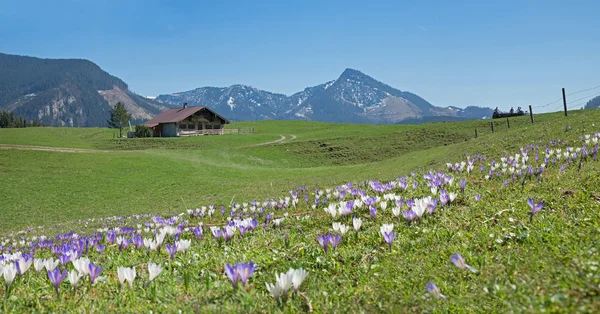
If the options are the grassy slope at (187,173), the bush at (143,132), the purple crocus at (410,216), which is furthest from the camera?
the bush at (143,132)

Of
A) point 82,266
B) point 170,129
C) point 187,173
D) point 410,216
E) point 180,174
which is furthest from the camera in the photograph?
point 170,129

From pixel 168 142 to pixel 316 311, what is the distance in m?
65.4

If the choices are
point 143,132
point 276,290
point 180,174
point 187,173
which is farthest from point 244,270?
point 143,132

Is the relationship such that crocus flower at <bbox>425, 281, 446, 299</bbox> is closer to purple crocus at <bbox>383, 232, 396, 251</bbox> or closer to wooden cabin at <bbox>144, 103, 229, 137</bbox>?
purple crocus at <bbox>383, 232, 396, 251</bbox>

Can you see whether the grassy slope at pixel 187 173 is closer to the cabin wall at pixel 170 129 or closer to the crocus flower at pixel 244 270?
the crocus flower at pixel 244 270

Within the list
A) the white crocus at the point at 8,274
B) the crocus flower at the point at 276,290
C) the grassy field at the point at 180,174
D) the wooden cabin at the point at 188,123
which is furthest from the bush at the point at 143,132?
the crocus flower at the point at 276,290

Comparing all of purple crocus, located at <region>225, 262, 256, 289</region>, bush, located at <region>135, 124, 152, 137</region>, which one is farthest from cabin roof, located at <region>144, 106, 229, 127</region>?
purple crocus, located at <region>225, 262, 256, 289</region>

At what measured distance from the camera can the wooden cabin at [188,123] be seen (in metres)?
86.1

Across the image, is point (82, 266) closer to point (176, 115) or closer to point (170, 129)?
point (170, 129)

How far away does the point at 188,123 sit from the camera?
88625mm

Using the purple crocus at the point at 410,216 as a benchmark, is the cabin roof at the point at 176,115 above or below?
above

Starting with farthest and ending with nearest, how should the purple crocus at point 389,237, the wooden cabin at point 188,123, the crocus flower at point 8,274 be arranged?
the wooden cabin at point 188,123
the purple crocus at point 389,237
the crocus flower at point 8,274

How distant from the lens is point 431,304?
2.42 m

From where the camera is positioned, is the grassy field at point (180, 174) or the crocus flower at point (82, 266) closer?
the crocus flower at point (82, 266)
